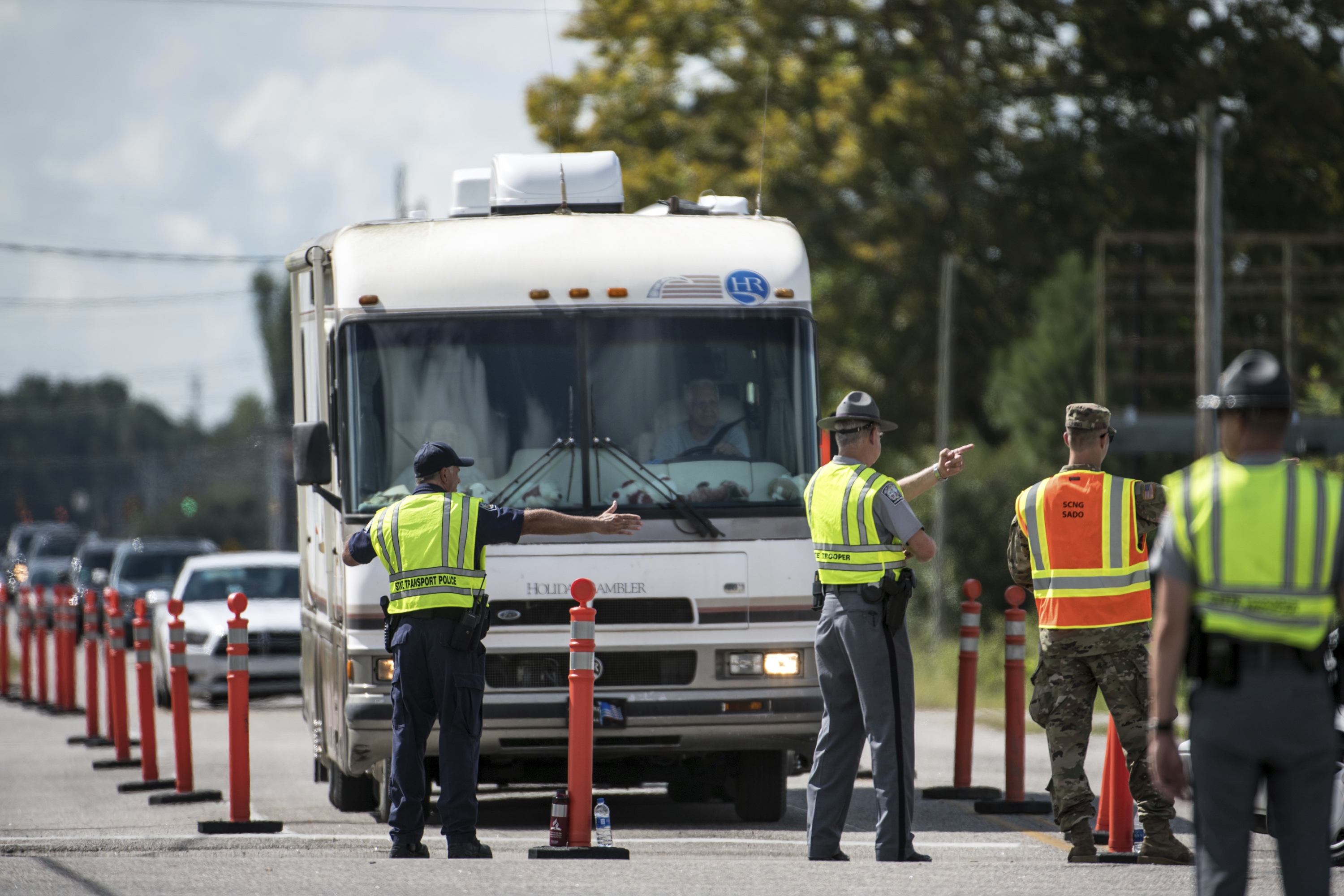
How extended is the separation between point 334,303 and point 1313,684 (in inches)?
247

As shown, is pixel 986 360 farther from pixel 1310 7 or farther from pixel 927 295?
pixel 1310 7

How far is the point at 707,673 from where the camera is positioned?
9.39 m

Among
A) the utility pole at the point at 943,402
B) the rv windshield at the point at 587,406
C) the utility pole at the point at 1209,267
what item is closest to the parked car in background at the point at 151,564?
the utility pole at the point at 943,402

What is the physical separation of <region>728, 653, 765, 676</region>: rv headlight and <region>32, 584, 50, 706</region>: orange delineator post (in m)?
12.2

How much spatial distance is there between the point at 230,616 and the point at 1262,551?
13.6m

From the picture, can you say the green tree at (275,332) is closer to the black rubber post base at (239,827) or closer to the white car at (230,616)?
the white car at (230,616)

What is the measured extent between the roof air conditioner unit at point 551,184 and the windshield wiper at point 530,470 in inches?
70.6

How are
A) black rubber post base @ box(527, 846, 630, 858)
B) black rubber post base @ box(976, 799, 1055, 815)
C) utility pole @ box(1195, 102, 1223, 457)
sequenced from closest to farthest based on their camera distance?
black rubber post base @ box(527, 846, 630, 858) < black rubber post base @ box(976, 799, 1055, 815) < utility pole @ box(1195, 102, 1223, 457)

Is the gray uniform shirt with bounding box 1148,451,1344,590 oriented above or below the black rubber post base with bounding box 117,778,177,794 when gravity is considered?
above

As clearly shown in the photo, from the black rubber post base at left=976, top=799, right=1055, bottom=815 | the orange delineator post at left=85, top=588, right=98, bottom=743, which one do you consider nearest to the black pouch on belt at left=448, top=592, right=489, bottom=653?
the black rubber post base at left=976, top=799, right=1055, bottom=815

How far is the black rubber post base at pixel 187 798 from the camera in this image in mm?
11344

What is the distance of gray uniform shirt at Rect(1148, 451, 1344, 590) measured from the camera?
15.2 ft

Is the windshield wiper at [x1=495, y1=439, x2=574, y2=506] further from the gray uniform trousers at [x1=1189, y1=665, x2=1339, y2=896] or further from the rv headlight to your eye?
the gray uniform trousers at [x1=1189, y1=665, x2=1339, y2=896]

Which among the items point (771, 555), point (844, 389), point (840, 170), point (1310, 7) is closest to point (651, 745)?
point (771, 555)
